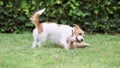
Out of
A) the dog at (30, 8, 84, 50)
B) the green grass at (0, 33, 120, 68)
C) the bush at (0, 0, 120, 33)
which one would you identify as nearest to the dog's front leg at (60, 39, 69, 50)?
the dog at (30, 8, 84, 50)

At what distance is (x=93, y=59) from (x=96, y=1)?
4.24 metres

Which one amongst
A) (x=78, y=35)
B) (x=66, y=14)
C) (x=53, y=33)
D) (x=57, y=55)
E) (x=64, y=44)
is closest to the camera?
(x=57, y=55)

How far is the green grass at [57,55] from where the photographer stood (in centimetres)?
657

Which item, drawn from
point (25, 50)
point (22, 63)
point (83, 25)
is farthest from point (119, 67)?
point (83, 25)

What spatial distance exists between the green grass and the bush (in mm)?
1735

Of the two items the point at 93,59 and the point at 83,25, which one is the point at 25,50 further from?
the point at 83,25

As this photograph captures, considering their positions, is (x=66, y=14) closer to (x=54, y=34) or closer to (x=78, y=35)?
(x=54, y=34)

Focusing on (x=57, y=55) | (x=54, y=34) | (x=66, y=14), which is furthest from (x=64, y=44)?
(x=66, y=14)

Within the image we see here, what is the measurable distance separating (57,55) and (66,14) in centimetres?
397

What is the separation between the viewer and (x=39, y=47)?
829 centimetres

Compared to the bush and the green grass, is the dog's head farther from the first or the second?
the bush

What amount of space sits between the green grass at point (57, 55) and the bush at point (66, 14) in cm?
174

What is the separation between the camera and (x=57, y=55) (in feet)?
24.1

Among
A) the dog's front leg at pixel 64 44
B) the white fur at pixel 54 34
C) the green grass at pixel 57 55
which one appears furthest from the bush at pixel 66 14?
the dog's front leg at pixel 64 44
